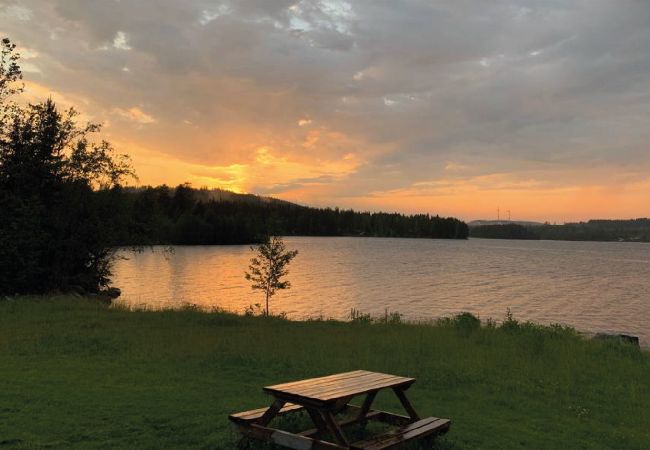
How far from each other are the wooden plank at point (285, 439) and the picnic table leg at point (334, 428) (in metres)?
0.07

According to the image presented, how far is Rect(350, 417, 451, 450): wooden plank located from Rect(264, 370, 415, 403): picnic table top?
62 centimetres

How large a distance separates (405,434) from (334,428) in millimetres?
1287

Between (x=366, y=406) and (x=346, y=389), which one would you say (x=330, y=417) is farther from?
(x=366, y=406)

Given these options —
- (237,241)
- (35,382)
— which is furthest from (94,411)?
(237,241)

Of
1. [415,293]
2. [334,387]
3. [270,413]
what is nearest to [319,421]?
[334,387]

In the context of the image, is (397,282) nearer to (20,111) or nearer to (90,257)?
(90,257)

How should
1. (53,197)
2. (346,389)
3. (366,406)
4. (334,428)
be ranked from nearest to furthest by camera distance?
(334,428), (346,389), (366,406), (53,197)

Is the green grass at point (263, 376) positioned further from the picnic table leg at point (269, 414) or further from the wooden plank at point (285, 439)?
the picnic table leg at point (269, 414)

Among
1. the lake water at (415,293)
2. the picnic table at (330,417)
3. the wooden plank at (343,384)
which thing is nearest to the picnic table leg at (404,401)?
the picnic table at (330,417)

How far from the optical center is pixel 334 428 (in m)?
6.46

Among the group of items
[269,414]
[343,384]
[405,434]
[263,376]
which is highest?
[343,384]

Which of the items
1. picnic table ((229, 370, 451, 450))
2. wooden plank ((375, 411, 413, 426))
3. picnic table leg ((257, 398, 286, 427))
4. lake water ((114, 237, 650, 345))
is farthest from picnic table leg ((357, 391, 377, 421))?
lake water ((114, 237, 650, 345))

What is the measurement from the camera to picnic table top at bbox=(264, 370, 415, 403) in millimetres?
6559

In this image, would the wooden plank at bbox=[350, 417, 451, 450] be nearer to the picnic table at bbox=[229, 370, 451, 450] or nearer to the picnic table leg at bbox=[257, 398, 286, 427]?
the picnic table at bbox=[229, 370, 451, 450]
